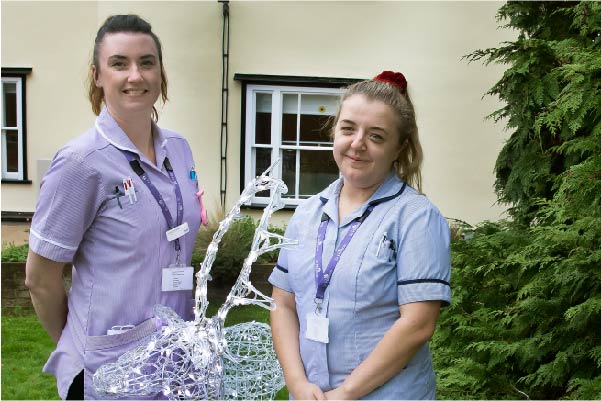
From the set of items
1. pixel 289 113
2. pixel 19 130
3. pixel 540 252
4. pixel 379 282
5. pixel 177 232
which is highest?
pixel 289 113

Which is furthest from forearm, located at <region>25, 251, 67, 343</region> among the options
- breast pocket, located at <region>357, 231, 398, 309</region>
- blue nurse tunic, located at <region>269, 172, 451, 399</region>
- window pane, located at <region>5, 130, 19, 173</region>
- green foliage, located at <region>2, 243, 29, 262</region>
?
window pane, located at <region>5, 130, 19, 173</region>

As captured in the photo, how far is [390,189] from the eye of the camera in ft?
7.03

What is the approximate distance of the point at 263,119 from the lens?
966cm

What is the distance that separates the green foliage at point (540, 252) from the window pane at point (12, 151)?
25.0 feet

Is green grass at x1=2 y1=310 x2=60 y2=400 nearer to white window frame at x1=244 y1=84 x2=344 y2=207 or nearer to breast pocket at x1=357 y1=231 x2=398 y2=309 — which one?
breast pocket at x1=357 y1=231 x2=398 y2=309

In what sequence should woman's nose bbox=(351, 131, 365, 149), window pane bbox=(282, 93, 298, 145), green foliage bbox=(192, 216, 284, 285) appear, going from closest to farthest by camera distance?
1. woman's nose bbox=(351, 131, 365, 149)
2. green foliage bbox=(192, 216, 284, 285)
3. window pane bbox=(282, 93, 298, 145)

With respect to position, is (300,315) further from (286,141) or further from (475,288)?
(286,141)

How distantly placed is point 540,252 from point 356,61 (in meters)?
6.02

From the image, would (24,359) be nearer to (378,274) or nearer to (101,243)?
(101,243)

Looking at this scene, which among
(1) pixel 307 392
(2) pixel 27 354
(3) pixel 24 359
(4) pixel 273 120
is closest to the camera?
(1) pixel 307 392

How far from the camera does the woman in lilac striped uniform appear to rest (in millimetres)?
2123

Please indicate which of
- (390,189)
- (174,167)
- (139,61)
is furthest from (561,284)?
(139,61)

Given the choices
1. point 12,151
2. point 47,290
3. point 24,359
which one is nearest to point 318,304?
point 47,290

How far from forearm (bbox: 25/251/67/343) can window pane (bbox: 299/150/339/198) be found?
24.8 feet
